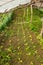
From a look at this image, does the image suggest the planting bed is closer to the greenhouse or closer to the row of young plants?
the greenhouse

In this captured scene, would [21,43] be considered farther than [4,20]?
No

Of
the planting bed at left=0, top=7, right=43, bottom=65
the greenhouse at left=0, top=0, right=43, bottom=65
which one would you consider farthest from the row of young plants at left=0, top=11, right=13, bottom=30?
the planting bed at left=0, top=7, right=43, bottom=65

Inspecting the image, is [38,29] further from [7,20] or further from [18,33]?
[7,20]

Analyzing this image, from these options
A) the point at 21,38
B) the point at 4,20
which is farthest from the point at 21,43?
the point at 4,20

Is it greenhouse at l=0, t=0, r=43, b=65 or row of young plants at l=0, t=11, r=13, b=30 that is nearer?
greenhouse at l=0, t=0, r=43, b=65

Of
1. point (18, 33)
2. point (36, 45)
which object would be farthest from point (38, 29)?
point (36, 45)

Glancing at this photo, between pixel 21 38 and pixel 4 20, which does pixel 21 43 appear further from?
pixel 4 20

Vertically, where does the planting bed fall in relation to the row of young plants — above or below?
below

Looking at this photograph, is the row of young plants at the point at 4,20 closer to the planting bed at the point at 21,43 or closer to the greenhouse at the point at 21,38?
the greenhouse at the point at 21,38

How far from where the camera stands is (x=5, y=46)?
816 centimetres

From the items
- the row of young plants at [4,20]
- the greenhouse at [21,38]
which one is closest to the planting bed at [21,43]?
the greenhouse at [21,38]

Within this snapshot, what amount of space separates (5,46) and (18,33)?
130cm

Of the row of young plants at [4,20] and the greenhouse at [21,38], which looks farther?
the row of young plants at [4,20]

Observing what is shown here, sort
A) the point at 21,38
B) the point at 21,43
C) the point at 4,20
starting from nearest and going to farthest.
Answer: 1. the point at 21,43
2. the point at 21,38
3. the point at 4,20
